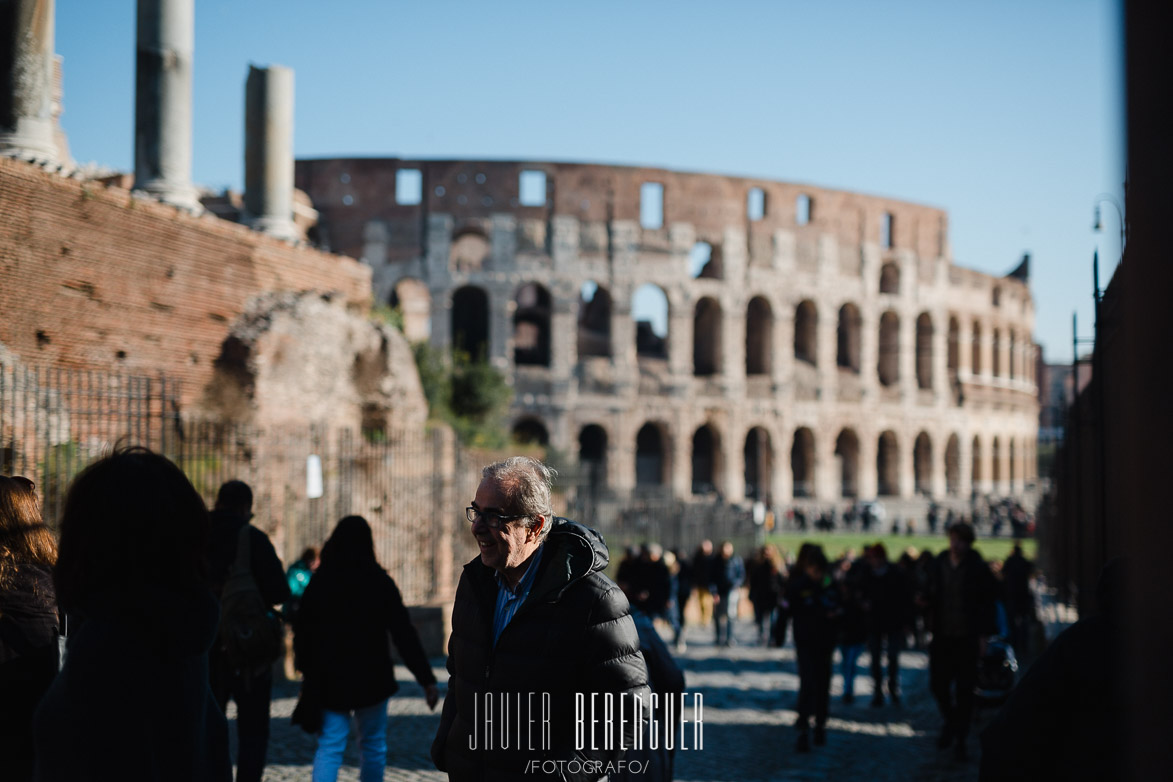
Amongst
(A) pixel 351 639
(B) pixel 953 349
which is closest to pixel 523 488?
(A) pixel 351 639

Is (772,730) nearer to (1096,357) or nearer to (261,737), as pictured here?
(1096,357)

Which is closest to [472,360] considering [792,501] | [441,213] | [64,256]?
[441,213]

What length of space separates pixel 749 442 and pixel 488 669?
3535 cm

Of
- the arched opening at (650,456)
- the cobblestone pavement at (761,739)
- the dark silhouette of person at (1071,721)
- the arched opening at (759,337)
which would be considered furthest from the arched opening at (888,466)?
the dark silhouette of person at (1071,721)

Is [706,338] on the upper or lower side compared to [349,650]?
upper

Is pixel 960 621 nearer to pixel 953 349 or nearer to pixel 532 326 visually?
pixel 532 326

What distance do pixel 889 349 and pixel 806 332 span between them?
155 inches

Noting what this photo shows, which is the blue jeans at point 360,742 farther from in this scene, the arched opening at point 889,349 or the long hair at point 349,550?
the arched opening at point 889,349

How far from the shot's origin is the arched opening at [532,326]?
3520cm

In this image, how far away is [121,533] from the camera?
177 cm

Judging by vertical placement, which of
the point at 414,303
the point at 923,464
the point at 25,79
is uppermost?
the point at 414,303

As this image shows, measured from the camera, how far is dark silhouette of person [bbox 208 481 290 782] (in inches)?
160

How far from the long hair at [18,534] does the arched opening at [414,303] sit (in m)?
30.4

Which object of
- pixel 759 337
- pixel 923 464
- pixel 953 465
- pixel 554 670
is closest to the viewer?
pixel 554 670
